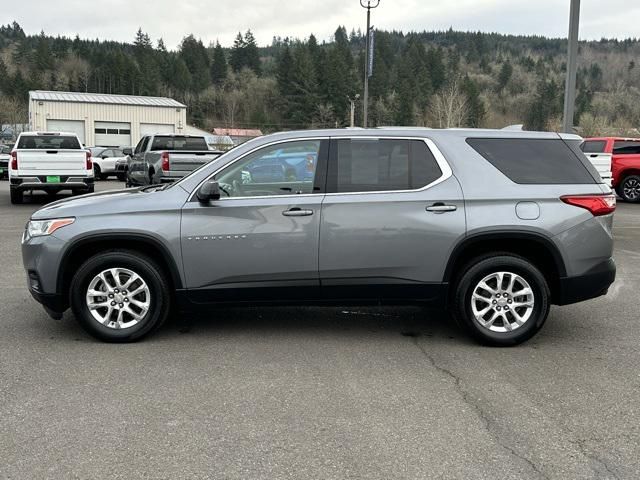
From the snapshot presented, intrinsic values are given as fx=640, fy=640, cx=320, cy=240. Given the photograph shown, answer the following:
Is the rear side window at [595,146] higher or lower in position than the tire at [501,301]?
higher

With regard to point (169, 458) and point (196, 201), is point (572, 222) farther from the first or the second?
point (169, 458)

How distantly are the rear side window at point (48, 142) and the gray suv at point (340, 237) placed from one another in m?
12.0

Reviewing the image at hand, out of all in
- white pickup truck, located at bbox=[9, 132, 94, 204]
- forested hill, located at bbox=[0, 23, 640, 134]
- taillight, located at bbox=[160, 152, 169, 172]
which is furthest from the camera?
forested hill, located at bbox=[0, 23, 640, 134]

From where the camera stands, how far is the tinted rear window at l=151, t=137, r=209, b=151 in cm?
1794

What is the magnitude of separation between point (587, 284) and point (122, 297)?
3.82 meters

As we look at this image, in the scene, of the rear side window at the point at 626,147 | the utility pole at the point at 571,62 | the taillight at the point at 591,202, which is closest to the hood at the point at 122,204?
the taillight at the point at 591,202

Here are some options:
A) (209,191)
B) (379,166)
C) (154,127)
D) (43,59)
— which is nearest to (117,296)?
(209,191)

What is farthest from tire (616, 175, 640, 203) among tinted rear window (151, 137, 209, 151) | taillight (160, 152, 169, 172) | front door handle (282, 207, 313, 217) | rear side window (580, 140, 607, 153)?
front door handle (282, 207, 313, 217)

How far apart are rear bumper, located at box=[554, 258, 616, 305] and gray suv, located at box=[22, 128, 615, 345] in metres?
0.01

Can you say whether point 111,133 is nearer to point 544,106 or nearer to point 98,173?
point 98,173

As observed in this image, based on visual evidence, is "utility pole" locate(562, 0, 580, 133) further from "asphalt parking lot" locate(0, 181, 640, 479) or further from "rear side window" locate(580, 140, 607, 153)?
"asphalt parking lot" locate(0, 181, 640, 479)

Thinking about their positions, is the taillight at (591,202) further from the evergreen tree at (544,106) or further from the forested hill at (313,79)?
the evergreen tree at (544,106)

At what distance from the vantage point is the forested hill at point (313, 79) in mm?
102812

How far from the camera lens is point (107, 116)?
6134cm
